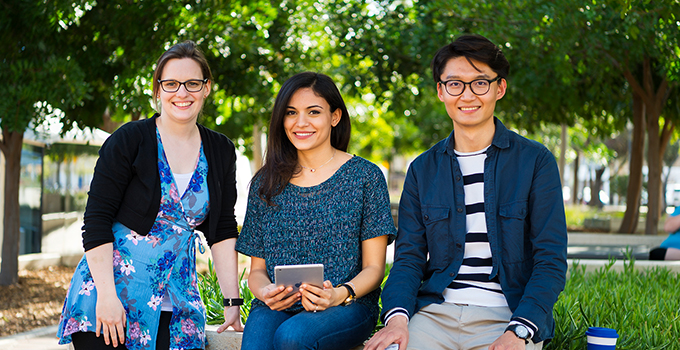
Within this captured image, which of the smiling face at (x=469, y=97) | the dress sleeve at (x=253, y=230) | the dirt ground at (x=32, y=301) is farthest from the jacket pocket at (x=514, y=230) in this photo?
the dirt ground at (x=32, y=301)

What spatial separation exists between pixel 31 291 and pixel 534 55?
7.70m

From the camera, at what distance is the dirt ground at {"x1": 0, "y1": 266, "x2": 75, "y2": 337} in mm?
6715

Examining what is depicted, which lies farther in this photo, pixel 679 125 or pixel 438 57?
pixel 679 125

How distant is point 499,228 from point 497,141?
444 millimetres

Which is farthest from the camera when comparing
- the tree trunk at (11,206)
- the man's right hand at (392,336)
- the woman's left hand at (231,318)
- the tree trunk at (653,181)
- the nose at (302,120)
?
the tree trunk at (653,181)

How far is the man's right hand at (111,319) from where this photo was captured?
9.41ft

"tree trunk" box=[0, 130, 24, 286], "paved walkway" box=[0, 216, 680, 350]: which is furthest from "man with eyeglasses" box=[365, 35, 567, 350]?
"tree trunk" box=[0, 130, 24, 286]

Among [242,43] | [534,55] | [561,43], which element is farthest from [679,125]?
[242,43]

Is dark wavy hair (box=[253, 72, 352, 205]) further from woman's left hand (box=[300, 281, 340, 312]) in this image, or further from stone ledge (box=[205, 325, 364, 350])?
stone ledge (box=[205, 325, 364, 350])

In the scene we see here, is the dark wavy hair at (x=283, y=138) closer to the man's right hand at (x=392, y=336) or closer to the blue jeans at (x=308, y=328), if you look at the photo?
the blue jeans at (x=308, y=328)

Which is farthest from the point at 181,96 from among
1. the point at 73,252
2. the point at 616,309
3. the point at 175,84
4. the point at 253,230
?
the point at 73,252

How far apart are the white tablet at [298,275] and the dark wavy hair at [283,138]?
20.9 inches

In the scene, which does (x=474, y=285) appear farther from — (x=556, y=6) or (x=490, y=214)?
(x=556, y=6)

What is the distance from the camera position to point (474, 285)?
121 inches
